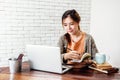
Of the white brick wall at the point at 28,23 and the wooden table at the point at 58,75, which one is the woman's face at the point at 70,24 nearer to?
the wooden table at the point at 58,75

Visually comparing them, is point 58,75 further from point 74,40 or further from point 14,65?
point 74,40

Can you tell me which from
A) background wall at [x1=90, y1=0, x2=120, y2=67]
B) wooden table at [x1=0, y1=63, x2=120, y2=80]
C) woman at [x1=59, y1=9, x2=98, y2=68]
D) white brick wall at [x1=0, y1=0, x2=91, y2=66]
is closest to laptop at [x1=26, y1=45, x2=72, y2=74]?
wooden table at [x1=0, y1=63, x2=120, y2=80]

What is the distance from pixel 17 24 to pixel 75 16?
3.80 feet

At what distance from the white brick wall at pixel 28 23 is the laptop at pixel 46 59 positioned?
1353 mm

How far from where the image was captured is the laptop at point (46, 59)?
1714 mm

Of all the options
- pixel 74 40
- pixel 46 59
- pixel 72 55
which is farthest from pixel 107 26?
pixel 46 59

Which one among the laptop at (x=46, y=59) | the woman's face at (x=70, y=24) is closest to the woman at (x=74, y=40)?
the woman's face at (x=70, y=24)

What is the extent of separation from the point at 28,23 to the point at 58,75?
1.69 metres

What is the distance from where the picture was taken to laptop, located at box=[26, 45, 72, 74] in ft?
5.62

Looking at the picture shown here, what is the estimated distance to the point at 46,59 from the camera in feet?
5.81

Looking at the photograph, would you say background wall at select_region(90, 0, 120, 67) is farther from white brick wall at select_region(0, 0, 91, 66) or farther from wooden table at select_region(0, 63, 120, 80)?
wooden table at select_region(0, 63, 120, 80)

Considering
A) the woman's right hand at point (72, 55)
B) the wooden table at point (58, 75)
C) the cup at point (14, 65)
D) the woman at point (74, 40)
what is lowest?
the wooden table at point (58, 75)

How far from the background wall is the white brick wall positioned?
40cm

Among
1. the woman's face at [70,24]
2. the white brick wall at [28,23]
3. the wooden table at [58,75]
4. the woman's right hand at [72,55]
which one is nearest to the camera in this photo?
the wooden table at [58,75]
